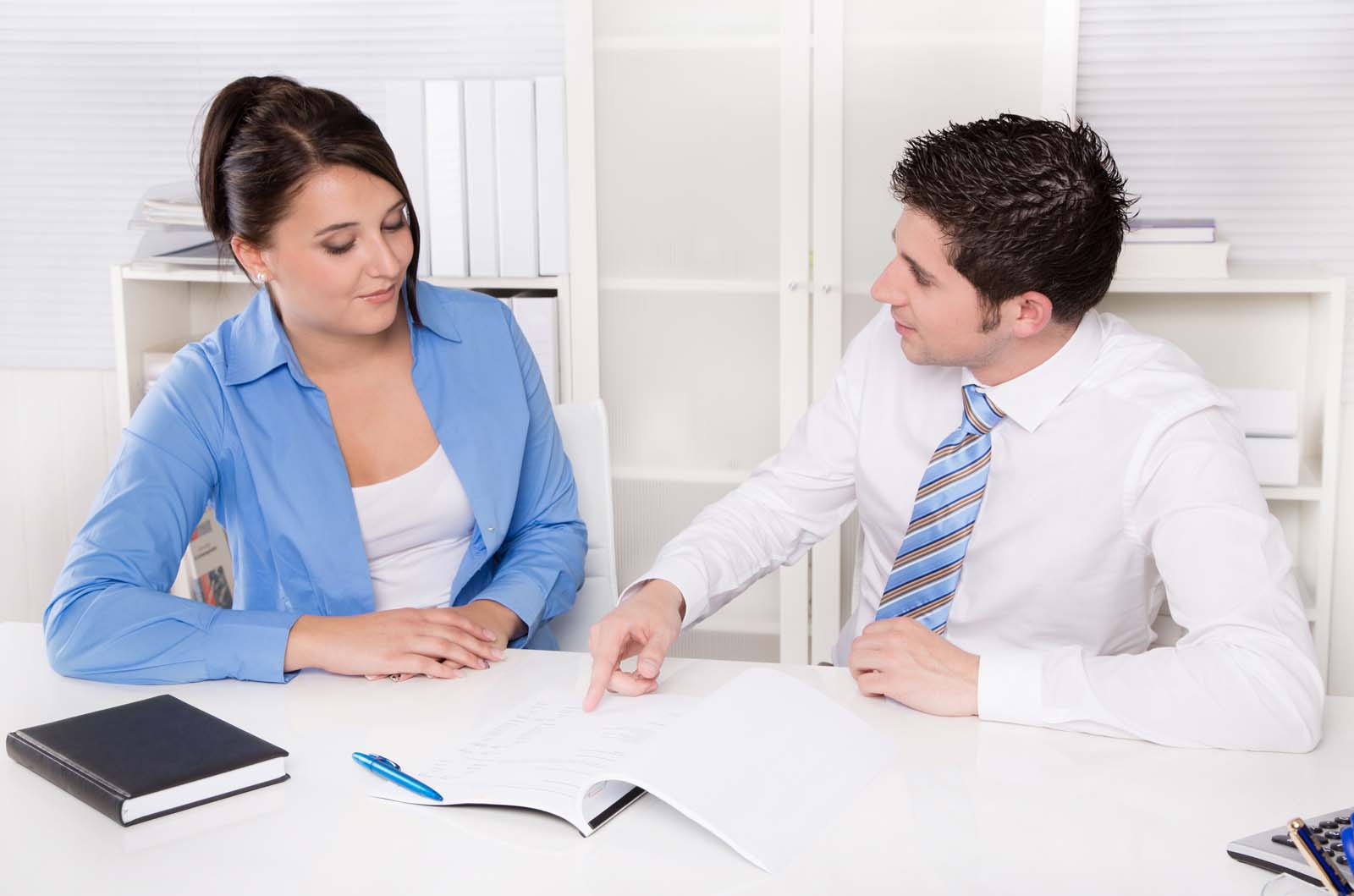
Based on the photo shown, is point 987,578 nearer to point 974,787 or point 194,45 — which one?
point 974,787

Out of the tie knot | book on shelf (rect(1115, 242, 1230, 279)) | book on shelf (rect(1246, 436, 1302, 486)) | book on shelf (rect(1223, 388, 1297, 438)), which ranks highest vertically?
book on shelf (rect(1115, 242, 1230, 279))

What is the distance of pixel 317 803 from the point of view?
1.10 m

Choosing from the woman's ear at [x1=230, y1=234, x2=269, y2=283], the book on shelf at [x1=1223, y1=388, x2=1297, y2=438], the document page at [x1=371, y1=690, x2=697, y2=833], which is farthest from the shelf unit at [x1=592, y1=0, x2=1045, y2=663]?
the document page at [x1=371, y1=690, x2=697, y2=833]

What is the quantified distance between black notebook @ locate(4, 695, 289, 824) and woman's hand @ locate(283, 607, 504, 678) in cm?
17

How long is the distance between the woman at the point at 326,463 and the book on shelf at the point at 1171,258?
1175 millimetres

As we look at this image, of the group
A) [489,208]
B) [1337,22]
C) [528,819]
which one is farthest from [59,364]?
[1337,22]

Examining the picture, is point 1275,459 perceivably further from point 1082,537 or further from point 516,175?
point 516,175

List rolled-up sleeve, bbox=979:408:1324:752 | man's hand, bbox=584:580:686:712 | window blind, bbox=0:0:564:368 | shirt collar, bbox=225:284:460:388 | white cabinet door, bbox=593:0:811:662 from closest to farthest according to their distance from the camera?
rolled-up sleeve, bbox=979:408:1324:752
man's hand, bbox=584:580:686:712
shirt collar, bbox=225:284:460:388
white cabinet door, bbox=593:0:811:662
window blind, bbox=0:0:564:368

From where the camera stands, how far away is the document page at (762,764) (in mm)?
1014

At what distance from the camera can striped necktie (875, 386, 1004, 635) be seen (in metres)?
1.56

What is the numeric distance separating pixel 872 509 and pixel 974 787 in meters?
0.68

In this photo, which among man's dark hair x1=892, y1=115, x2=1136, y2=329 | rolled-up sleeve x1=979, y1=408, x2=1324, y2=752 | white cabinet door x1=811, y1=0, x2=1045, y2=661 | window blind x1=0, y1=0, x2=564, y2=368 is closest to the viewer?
rolled-up sleeve x1=979, y1=408, x2=1324, y2=752

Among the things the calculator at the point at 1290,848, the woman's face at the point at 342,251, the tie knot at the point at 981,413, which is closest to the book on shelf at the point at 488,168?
the woman's face at the point at 342,251

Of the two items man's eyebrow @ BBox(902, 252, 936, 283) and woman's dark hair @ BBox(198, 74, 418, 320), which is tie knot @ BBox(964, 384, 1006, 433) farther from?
woman's dark hair @ BBox(198, 74, 418, 320)
